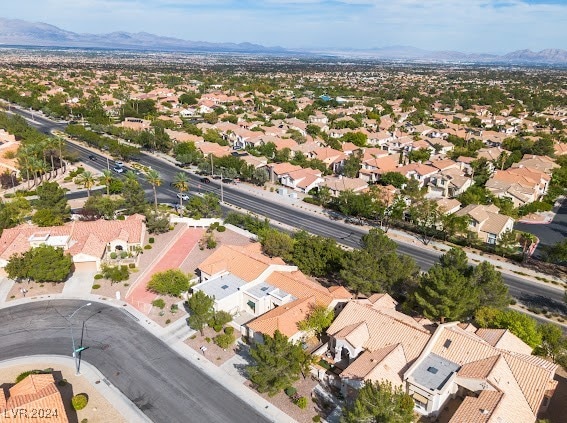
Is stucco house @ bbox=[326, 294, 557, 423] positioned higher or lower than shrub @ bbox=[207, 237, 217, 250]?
higher

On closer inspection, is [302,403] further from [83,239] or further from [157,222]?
[157,222]

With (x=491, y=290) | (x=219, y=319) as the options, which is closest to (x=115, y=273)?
(x=219, y=319)

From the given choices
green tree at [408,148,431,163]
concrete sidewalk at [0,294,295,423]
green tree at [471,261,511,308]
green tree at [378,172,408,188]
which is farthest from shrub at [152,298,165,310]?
green tree at [408,148,431,163]

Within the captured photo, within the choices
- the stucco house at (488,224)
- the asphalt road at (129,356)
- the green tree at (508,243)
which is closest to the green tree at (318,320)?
the asphalt road at (129,356)

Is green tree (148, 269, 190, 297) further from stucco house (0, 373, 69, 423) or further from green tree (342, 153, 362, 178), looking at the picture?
green tree (342, 153, 362, 178)

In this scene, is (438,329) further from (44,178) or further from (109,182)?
(44,178)

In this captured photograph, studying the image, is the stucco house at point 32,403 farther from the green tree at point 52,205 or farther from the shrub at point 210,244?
the green tree at point 52,205

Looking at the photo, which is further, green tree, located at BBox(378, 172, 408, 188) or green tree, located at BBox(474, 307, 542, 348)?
green tree, located at BBox(378, 172, 408, 188)
